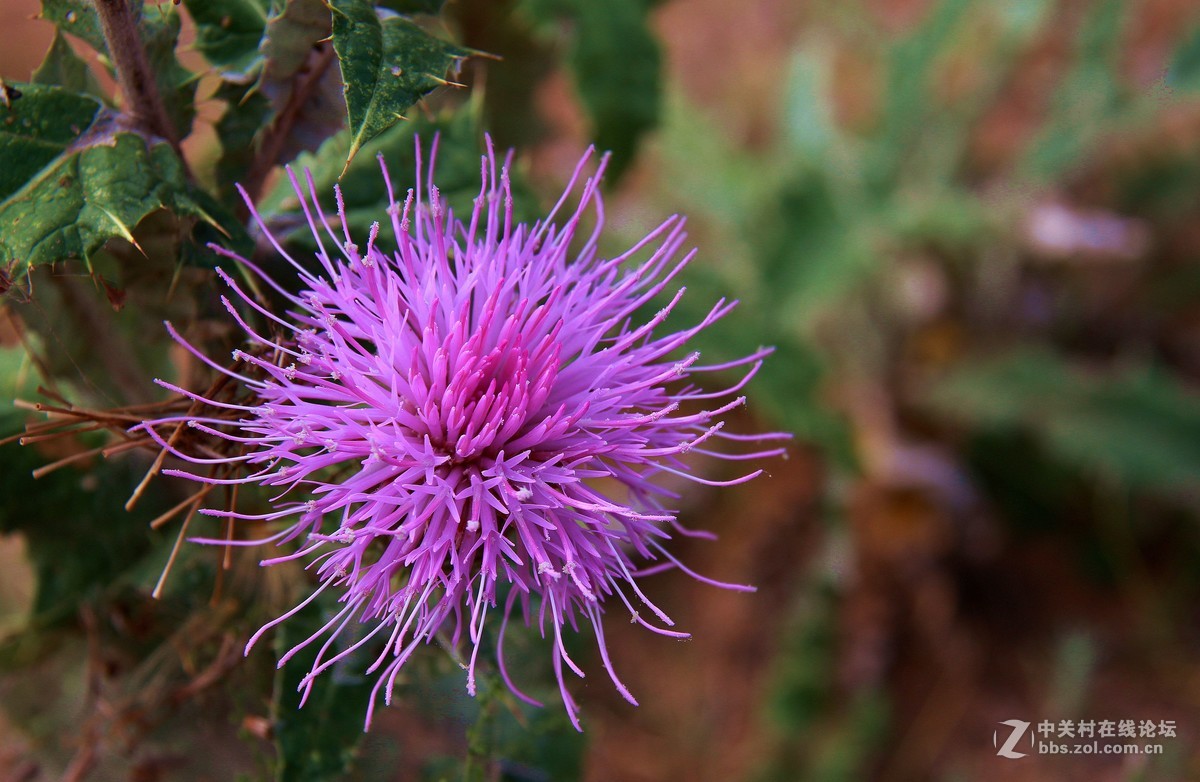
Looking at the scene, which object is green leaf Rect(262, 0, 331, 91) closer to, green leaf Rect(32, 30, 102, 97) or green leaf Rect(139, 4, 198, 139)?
green leaf Rect(139, 4, 198, 139)

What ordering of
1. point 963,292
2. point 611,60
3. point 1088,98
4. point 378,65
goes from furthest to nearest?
point 963,292 < point 1088,98 < point 611,60 < point 378,65

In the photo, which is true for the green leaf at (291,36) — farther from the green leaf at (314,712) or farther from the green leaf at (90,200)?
the green leaf at (314,712)

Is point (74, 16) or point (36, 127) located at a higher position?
point (74, 16)

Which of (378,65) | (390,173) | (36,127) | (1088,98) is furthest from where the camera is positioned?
(1088,98)

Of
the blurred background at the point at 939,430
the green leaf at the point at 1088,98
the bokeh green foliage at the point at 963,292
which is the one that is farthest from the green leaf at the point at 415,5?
the green leaf at the point at 1088,98

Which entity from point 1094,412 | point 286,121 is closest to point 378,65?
point 286,121

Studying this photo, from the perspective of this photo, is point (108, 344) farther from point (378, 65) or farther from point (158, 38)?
point (378, 65)

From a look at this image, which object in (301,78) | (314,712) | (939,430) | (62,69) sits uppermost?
(939,430)
